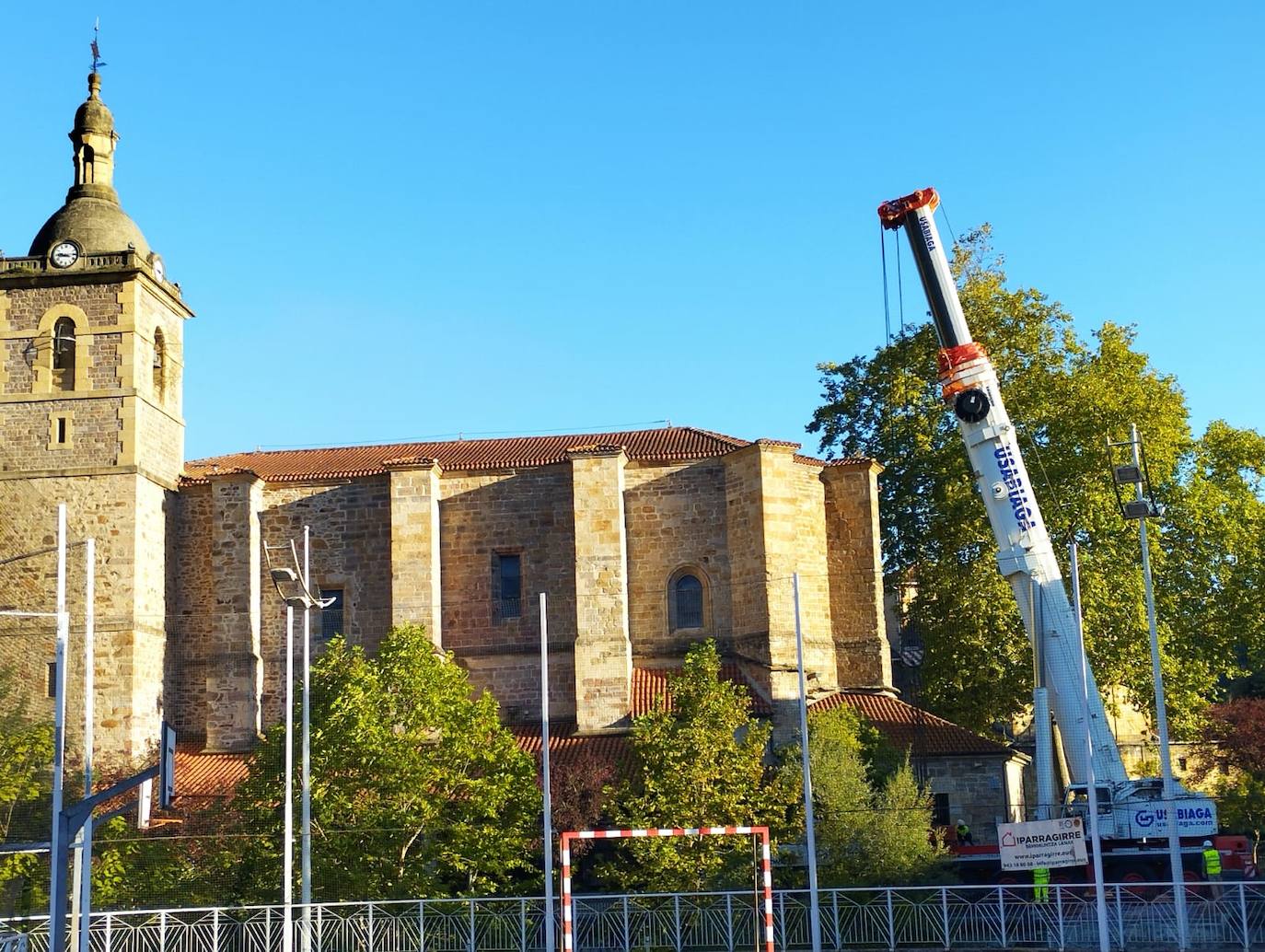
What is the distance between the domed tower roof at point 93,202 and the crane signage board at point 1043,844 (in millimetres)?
28636

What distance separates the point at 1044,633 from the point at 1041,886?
7.83m

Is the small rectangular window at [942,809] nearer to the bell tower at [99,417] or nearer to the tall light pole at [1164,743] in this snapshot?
the tall light pole at [1164,743]

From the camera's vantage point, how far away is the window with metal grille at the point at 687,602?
148 feet

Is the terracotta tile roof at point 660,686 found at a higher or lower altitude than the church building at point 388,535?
lower

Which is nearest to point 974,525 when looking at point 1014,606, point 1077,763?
point 1014,606

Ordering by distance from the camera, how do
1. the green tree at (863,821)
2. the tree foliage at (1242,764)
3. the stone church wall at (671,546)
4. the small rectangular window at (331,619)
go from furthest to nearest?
the small rectangular window at (331,619)
the stone church wall at (671,546)
the tree foliage at (1242,764)
the green tree at (863,821)

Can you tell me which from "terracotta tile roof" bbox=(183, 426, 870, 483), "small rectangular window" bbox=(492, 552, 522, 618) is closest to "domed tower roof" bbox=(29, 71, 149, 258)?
"terracotta tile roof" bbox=(183, 426, 870, 483)

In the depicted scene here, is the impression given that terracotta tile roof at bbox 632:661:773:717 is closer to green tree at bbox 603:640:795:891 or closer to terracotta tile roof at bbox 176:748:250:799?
green tree at bbox 603:640:795:891

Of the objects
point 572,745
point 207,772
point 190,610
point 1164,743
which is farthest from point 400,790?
point 1164,743

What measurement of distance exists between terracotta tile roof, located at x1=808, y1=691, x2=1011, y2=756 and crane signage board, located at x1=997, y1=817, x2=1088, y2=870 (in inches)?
374

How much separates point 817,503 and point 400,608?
470 inches

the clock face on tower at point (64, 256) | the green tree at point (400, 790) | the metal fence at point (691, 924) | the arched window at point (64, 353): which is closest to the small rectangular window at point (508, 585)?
the green tree at point (400, 790)

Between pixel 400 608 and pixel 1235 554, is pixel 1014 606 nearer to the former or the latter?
pixel 1235 554

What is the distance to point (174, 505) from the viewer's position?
45.2 meters
